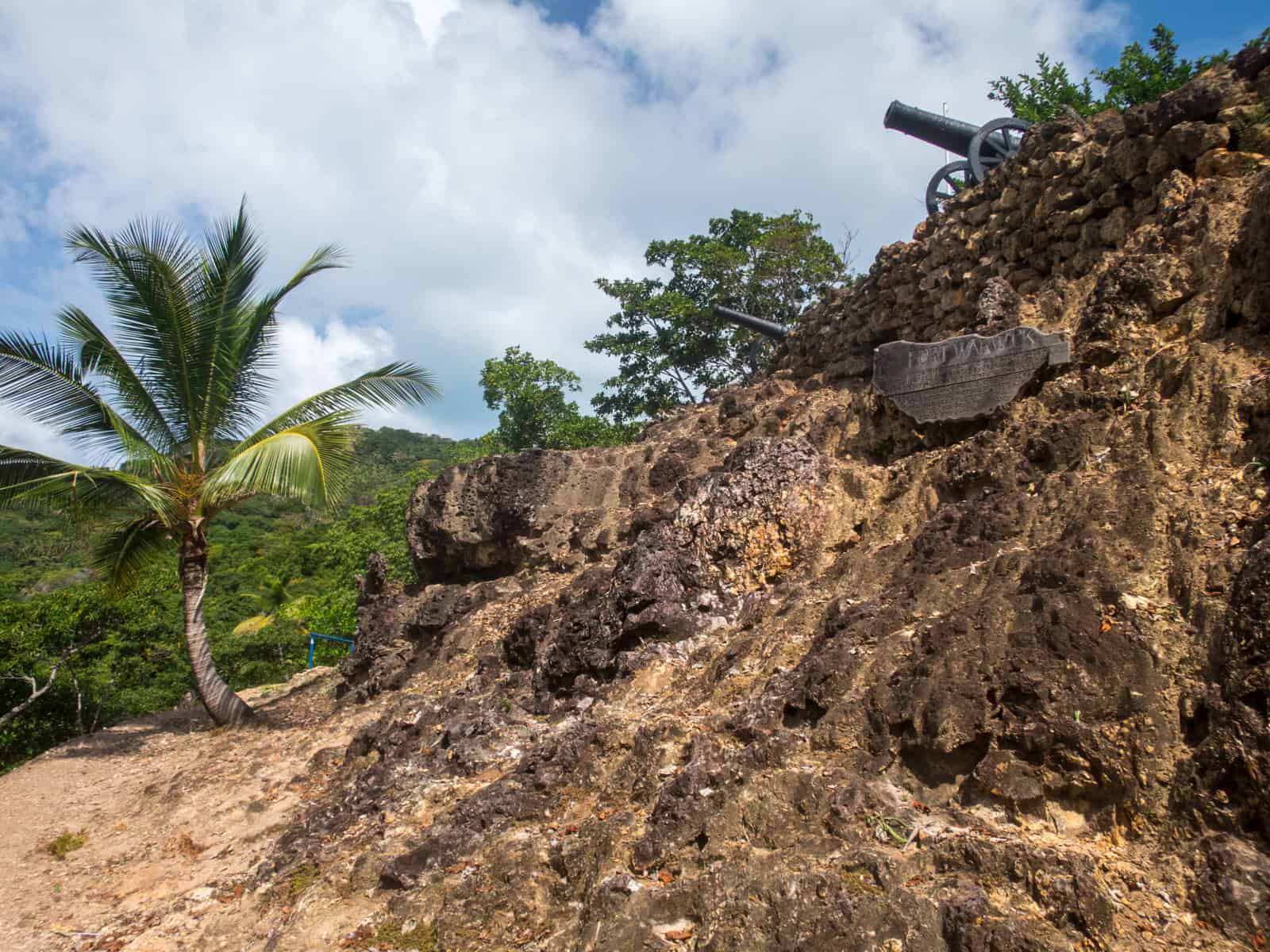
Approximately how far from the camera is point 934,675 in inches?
203

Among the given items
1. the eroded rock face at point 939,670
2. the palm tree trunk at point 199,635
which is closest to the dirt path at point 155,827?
the palm tree trunk at point 199,635

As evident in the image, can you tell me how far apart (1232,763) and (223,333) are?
38.0ft

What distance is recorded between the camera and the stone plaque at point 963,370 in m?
7.87

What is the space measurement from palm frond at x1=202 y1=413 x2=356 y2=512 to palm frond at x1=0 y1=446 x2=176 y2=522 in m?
0.66

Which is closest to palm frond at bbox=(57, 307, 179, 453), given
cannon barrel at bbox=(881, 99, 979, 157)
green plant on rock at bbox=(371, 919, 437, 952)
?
green plant on rock at bbox=(371, 919, 437, 952)

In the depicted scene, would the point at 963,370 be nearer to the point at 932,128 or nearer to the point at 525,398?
the point at 932,128

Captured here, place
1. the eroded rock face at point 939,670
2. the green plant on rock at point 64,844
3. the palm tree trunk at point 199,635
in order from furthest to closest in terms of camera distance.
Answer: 1. the palm tree trunk at point 199,635
2. the green plant on rock at point 64,844
3. the eroded rock face at point 939,670

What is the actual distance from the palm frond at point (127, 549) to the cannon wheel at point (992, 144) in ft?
40.0

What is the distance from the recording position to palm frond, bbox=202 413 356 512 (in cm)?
1020

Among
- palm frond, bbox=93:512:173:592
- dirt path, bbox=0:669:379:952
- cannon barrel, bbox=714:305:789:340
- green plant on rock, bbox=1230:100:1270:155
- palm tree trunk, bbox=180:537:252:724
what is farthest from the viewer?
cannon barrel, bbox=714:305:789:340

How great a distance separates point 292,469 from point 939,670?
7.89 meters

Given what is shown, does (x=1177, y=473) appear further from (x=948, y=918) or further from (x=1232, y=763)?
(x=948, y=918)

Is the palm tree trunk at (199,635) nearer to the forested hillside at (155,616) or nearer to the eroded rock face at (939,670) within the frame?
the forested hillside at (155,616)

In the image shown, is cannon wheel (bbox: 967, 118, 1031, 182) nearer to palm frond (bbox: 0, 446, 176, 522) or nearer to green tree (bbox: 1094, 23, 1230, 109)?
green tree (bbox: 1094, 23, 1230, 109)
